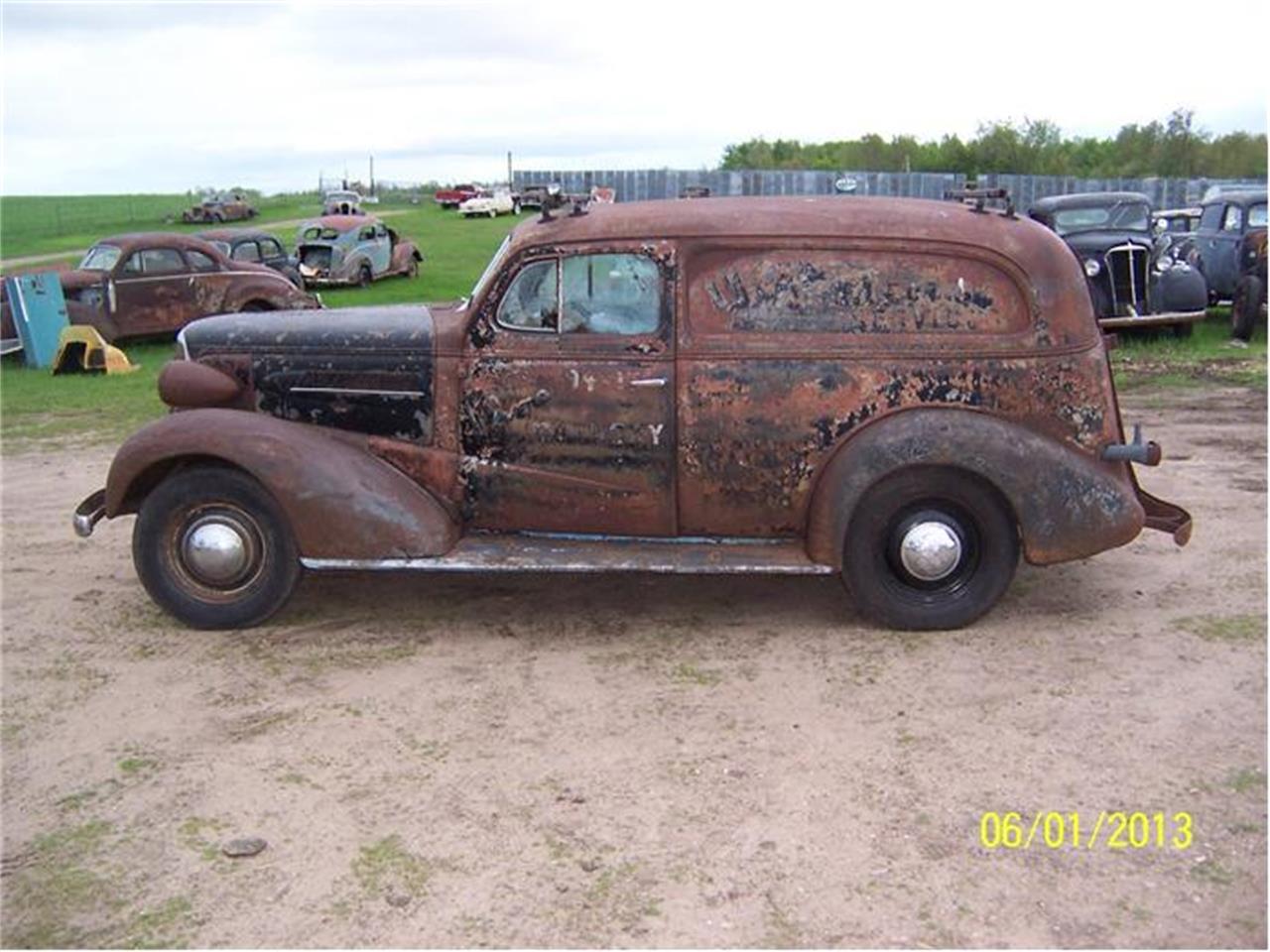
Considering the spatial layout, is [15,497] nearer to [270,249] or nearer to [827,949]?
[827,949]

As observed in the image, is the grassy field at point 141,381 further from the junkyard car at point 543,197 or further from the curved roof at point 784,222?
the curved roof at point 784,222

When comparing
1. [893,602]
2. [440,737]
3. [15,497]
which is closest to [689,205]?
[893,602]

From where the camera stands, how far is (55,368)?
14.4 metres

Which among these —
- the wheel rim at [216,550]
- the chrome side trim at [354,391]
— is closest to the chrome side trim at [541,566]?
the wheel rim at [216,550]

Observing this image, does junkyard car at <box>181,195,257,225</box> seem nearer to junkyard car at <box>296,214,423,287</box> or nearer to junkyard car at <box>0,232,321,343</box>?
junkyard car at <box>296,214,423,287</box>

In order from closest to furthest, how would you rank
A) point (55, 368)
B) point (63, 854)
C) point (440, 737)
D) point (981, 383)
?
point (63, 854) → point (440, 737) → point (981, 383) → point (55, 368)

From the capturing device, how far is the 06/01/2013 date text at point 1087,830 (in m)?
3.85

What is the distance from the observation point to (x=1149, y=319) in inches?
573

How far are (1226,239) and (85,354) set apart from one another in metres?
14.0

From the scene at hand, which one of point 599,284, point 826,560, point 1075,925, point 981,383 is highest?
point 599,284

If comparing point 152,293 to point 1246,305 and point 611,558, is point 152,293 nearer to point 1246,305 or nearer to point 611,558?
point 611,558

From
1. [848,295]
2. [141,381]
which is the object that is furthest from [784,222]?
[141,381]

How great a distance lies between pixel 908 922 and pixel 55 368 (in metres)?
13.4

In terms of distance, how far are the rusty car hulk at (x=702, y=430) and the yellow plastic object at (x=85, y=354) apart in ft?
31.0
